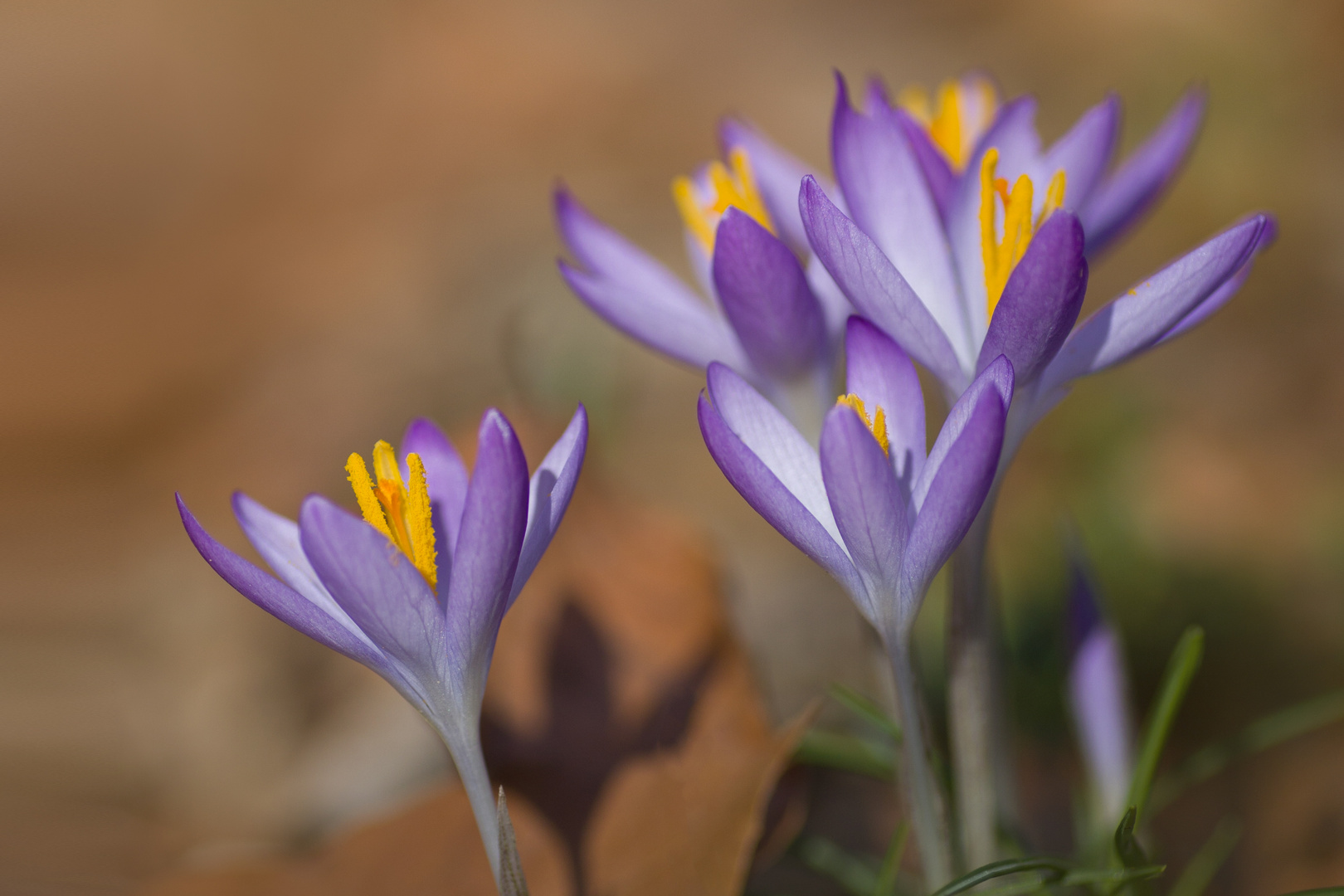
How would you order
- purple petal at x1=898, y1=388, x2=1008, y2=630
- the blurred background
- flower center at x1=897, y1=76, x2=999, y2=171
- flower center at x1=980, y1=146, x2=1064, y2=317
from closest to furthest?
purple petal at x1=898, y1=388, x2=1008, y2=630, flower center at x1=980, y1=146, x2=1064, y2=317, flower center at x1=897, y1=76, x2=999, y2=171, the blurred background

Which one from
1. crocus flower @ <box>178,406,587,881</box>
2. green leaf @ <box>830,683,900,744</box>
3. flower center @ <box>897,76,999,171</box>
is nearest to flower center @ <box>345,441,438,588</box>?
crocus flower @ <box>178,406,587,881</box>

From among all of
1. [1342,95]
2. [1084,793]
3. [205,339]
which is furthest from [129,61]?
[1084,793]

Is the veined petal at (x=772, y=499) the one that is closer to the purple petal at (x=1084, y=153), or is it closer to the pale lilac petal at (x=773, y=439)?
the pale lilac petal at (x=773, y=439)

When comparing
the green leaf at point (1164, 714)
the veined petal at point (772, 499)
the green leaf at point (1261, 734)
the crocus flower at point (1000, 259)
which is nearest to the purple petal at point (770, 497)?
the veined petal at point (772, 499)

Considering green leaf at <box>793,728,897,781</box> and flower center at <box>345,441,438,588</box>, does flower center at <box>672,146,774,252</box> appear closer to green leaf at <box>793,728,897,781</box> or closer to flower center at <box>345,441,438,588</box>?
flower center at <box>345,441,438,588</box>

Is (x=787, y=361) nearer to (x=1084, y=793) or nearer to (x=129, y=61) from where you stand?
(x=1084, y=793)

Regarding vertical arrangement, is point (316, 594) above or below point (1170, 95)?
below
